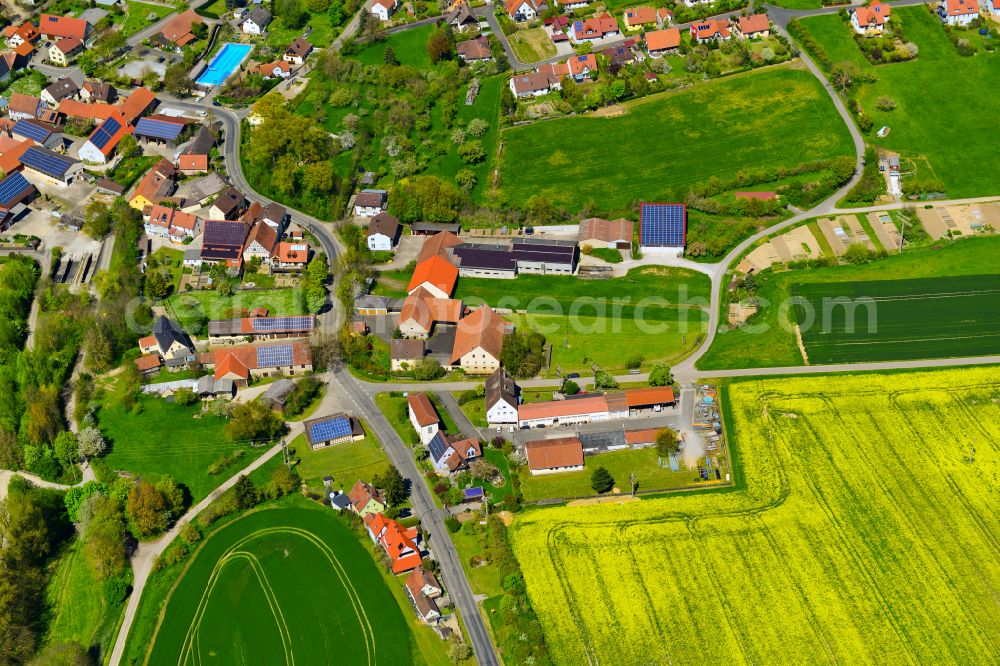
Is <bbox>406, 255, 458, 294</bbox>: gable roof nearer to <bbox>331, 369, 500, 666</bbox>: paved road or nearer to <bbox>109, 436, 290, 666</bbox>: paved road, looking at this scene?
<bbox>331, 369, 500, 666</bbox>: paved road

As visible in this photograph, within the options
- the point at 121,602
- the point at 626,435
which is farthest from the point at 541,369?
the point at 121,602

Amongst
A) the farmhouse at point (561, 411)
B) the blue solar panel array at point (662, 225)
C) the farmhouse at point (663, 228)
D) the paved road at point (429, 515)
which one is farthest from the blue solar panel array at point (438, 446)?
the blue solar panel array at point (662, 225)

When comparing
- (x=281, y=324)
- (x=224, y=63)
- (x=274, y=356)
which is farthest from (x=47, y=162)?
(x=274, y=356)

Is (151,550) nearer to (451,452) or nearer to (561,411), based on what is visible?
(451,452)

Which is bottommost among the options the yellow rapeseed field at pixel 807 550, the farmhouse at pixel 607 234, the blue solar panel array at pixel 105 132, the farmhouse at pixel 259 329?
the yellow rapeseed field at pixel 807 550

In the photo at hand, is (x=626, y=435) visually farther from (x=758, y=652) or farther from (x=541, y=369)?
(x=758, y=652)

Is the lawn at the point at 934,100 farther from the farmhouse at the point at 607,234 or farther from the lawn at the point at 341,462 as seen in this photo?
the lawn at the point at 341,462
